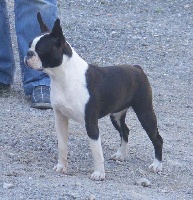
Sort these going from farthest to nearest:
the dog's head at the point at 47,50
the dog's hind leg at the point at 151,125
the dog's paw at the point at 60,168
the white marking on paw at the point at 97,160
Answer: the dog's hind leg at the point at 151,125
the dog's paw at the point at 60,168
the white marking on paw at the point at 97,160
the dog's head at the point at 47,50

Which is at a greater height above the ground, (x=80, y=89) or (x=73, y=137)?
(x=80, y=89)

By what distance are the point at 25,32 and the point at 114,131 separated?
4.06 feet

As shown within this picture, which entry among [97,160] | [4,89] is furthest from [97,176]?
[4,89]

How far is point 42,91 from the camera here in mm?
7027

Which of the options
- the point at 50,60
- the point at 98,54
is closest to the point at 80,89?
the point at 50,60

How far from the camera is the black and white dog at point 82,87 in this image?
5.03 meters

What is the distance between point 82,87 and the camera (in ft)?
16.7

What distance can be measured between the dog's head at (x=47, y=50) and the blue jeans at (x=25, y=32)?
6.00 ft

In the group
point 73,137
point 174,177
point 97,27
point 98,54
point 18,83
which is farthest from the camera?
point 97,27

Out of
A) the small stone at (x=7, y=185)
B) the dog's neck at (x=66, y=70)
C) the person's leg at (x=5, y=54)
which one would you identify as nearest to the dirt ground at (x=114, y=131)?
the small stone at (x=7, y=185)

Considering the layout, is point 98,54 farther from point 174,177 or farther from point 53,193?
point 53,193

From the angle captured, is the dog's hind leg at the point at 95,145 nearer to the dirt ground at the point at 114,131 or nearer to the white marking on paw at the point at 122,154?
the dirt ground at the point at 114,131

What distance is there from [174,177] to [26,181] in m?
1.14

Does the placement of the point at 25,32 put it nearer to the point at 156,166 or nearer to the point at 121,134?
the point at 121,134
